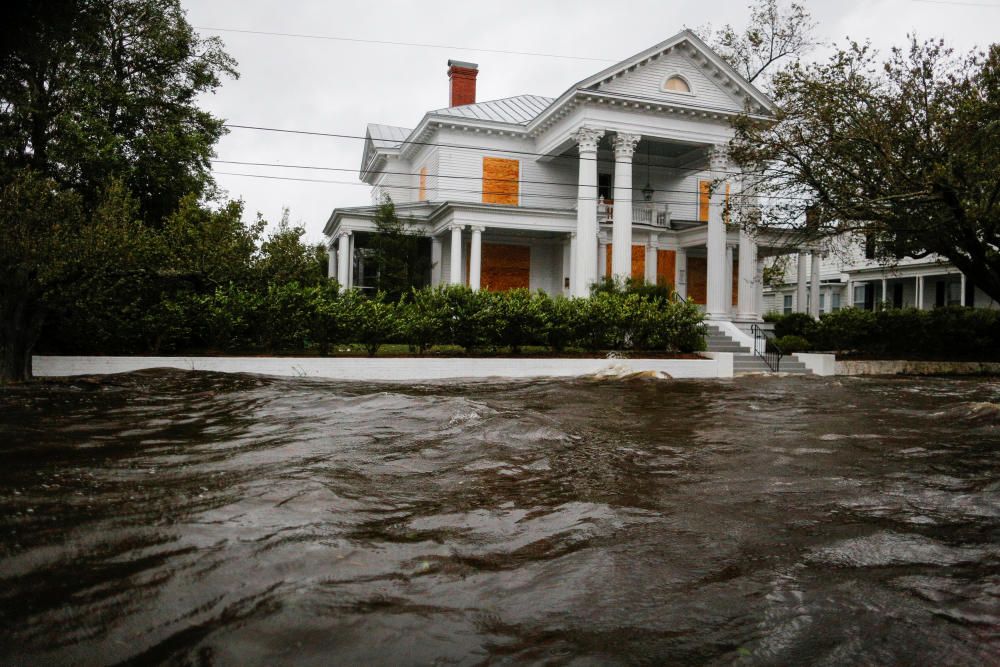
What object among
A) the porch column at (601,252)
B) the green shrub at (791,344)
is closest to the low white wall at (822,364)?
the green shrub at (791,344)

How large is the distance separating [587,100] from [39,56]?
65.2 feet

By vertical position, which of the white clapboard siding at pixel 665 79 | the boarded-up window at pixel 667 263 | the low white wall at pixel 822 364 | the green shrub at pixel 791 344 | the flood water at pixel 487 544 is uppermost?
the white clapboard siding at pixel 665 79

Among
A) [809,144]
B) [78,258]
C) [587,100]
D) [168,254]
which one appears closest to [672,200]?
[587,100]

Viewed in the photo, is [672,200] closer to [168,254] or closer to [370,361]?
[370,361]

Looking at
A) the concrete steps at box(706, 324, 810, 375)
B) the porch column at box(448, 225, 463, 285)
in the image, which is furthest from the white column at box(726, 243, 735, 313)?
the porch column at box(448, 225, 463, 285)

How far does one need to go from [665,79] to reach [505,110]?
7.32 metres

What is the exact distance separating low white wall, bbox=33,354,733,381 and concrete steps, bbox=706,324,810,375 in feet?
6.22

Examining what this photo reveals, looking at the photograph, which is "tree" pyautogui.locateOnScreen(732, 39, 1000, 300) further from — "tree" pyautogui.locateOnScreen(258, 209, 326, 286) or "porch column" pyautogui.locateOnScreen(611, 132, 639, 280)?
"tree" pyautogui.locateOnScreen(258, 209, 326, 286)

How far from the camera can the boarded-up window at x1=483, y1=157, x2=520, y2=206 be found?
91.5 feet

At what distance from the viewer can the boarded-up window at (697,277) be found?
29.4 meters

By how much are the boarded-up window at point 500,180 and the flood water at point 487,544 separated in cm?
1954

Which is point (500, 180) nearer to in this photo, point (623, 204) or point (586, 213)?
point (586, 213)

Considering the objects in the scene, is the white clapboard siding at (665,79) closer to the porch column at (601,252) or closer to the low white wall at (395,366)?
the porch column at (601,252)

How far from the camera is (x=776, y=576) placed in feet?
13.6
